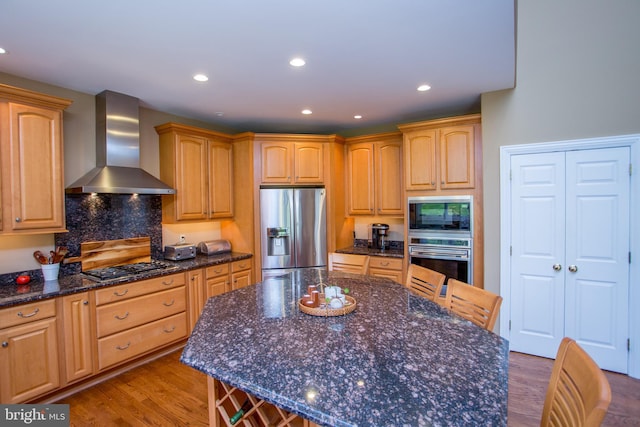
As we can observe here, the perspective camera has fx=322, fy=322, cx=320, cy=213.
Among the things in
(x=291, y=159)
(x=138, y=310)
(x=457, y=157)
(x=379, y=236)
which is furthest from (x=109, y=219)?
(x=457, y=157)

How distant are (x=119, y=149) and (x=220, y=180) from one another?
115 cm

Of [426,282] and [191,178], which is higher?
[191,178]

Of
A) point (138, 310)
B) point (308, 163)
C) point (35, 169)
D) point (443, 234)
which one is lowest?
point (138, 310)

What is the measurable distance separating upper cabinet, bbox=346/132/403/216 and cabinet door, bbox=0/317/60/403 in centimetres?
325

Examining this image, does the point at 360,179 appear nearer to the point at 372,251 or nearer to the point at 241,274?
the point at 372,251

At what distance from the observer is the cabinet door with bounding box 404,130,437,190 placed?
3.50m

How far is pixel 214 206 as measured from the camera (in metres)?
3.87

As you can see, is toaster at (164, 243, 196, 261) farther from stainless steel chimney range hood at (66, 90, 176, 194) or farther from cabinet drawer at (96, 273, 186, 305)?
stainless steel chimney range hood at (66, 90, 176, 194)

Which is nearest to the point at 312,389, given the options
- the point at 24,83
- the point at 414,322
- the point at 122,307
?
the point at 414,322

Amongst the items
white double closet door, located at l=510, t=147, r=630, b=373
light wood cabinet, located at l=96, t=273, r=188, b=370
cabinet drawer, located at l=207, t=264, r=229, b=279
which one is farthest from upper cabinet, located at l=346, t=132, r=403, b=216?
light wood cabinet, located at l=96, t=273, r=188, b=370

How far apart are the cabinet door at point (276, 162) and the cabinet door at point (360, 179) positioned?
2.74 feet

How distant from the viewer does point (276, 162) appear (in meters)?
4.00

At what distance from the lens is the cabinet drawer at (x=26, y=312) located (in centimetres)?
216

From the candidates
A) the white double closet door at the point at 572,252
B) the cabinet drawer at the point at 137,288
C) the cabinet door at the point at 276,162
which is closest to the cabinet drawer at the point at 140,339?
the cabinet drawer at the point at 137,288
